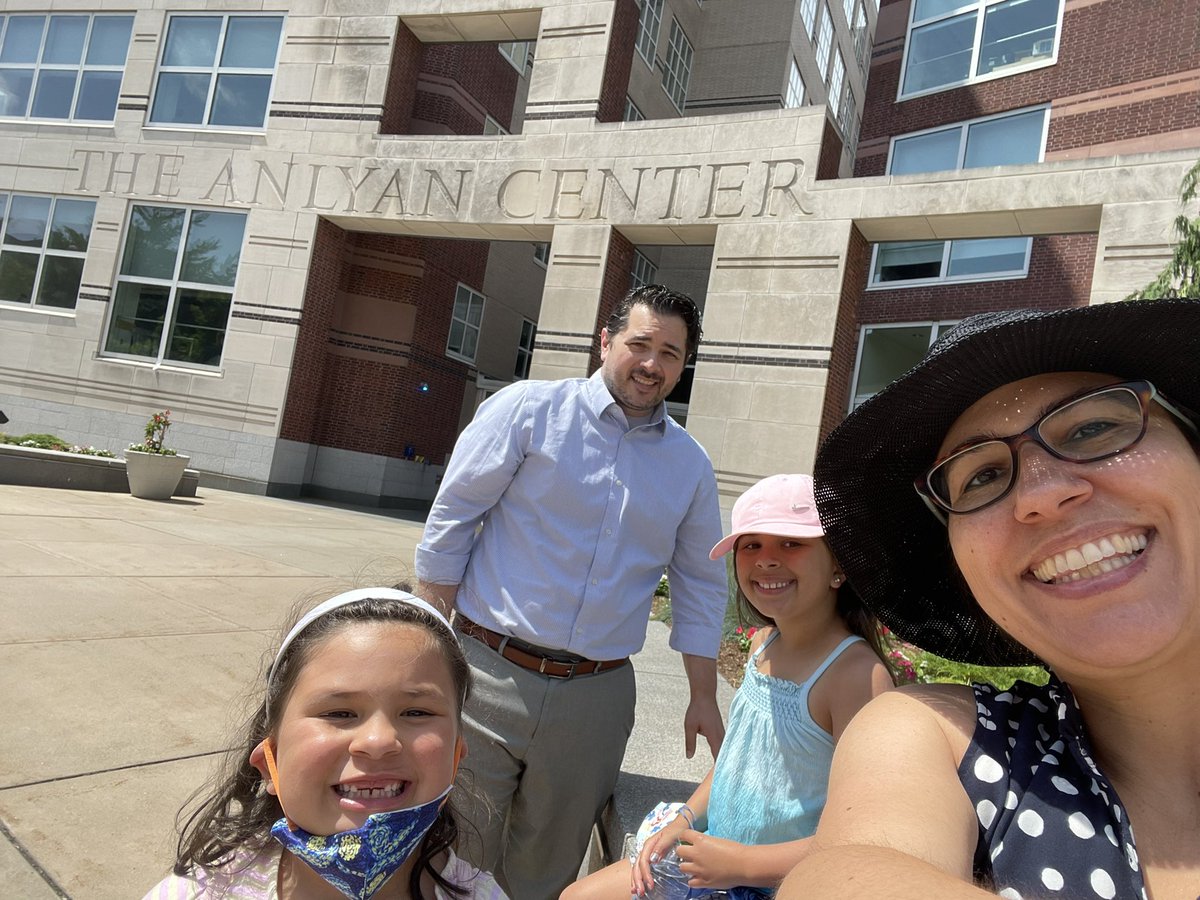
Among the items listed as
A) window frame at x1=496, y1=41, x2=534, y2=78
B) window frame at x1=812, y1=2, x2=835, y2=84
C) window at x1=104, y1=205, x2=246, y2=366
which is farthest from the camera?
window frame at x1=812, y1=2, x2=835, y2=84

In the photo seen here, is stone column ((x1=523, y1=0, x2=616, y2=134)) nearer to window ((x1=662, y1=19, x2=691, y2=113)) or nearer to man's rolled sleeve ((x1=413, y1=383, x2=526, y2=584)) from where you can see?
window ((x1=662, y1=19, x2=691, y2=113))

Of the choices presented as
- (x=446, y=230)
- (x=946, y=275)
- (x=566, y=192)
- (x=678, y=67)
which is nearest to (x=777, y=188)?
(x=566, y=192)

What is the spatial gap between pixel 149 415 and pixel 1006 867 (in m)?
18.2

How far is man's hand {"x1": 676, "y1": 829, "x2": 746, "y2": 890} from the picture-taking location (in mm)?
1742

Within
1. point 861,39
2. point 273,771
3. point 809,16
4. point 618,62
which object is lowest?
point 273,771

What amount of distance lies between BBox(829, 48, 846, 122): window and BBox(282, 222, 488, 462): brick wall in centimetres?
1774

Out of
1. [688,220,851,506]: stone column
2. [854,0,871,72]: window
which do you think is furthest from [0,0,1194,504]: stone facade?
[854,0,871,72]: window

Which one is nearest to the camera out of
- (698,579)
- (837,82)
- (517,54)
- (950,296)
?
(698,579)

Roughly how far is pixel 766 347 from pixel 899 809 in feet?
38.7

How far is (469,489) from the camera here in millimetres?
2736

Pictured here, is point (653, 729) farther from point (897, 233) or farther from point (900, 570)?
point (897, 233)

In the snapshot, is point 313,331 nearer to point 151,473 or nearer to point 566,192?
point 151,473

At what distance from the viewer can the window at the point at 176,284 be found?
16.1 meters

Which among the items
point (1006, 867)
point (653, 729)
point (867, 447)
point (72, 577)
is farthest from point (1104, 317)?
point (72, 577)
